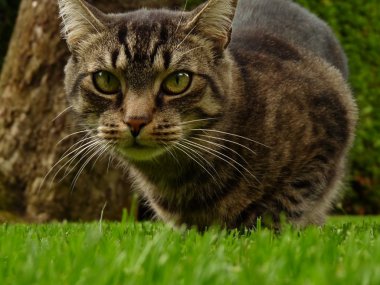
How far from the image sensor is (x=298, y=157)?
3.66 metres

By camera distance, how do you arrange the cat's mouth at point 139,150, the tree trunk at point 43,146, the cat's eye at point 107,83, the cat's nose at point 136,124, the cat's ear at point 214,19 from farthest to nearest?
the tree trunk at point 43,146 → the cat's ear at point 214,19 → the cat's eye at point 107,83 → the cat's mouth at point 139,150 → the cat's nose at point 136,124

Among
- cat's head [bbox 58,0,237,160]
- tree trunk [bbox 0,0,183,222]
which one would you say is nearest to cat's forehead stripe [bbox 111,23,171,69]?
cat's head [bbox 58,0,237,160]

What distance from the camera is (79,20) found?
3680mm

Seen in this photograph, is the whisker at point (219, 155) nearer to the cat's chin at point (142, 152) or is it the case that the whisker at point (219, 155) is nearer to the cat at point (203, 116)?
the cat at point (203, 116)

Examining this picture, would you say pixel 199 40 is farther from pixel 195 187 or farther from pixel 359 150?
pixel 359 150

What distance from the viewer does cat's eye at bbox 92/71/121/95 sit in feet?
11.2

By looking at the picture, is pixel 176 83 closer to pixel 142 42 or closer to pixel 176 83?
pixel 176 83

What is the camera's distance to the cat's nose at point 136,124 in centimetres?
Answer: 317

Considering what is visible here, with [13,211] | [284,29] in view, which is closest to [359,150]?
[284,29]

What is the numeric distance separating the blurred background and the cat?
3475 mm

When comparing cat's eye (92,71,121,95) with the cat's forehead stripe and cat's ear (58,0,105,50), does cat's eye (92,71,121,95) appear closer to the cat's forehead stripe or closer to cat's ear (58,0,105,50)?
the cat's forehead stripe

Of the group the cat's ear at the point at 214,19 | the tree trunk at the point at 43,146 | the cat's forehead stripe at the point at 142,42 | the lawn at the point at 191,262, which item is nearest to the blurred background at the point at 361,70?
the tree trunk at the point at 43,146

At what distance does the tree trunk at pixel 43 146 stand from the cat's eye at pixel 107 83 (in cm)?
274

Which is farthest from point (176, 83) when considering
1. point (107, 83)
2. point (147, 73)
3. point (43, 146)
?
point (43, 146)
